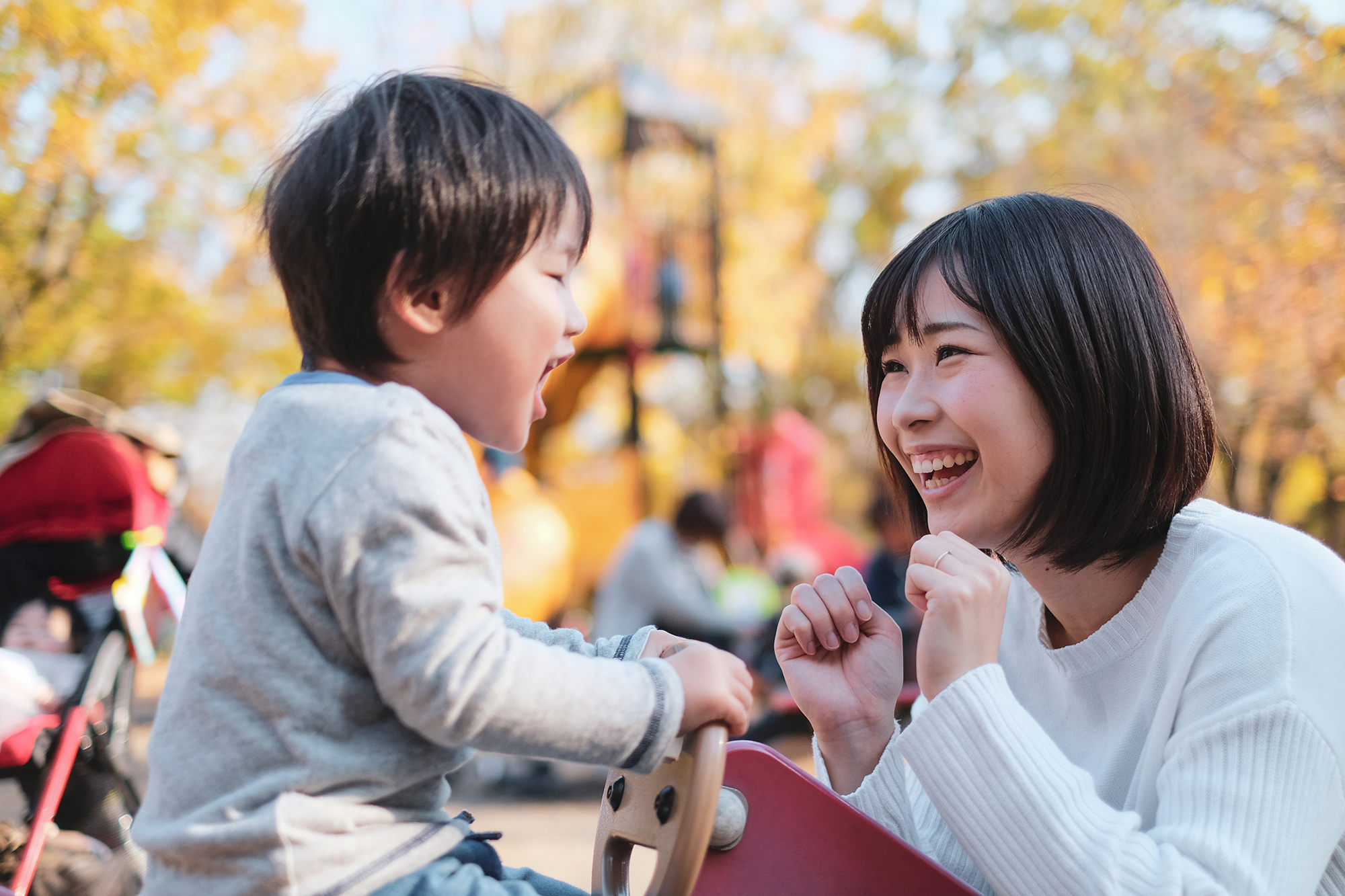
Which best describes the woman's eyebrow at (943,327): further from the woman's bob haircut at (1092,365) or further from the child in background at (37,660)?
the child in background at (37,660)

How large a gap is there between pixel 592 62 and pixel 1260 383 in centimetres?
725

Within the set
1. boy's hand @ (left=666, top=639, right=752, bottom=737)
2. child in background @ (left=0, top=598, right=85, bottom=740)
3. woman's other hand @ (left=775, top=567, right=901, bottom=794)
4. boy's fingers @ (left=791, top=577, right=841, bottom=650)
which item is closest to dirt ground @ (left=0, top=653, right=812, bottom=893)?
child in background @ (left=0, top=598, right=85, bottom=740)

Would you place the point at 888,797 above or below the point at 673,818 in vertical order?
below

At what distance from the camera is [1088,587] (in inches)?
60.5

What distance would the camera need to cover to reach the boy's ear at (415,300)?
1117 mm

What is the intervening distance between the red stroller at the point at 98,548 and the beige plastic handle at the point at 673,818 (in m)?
2.26

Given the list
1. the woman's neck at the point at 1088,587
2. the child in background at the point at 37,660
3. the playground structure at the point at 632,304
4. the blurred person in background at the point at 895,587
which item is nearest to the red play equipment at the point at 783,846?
the woman's neck at the point at 1088,587

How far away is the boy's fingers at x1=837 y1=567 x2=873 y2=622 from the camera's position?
4.90 ft

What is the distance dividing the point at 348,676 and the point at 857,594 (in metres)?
0.78

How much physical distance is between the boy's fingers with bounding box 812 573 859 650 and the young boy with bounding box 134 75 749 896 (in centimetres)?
45

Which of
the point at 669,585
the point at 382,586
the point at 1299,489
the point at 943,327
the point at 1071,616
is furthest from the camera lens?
the point at 1299,489

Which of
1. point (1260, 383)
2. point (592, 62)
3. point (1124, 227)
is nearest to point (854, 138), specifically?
point (592, 62)

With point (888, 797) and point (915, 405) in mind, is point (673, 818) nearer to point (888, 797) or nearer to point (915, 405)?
point (888, 797)

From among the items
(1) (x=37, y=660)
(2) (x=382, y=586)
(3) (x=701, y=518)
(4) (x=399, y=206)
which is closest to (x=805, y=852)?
(2) (x=382, y=586)
